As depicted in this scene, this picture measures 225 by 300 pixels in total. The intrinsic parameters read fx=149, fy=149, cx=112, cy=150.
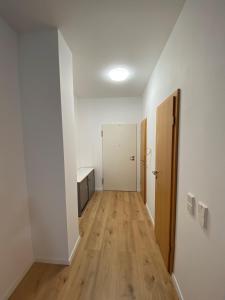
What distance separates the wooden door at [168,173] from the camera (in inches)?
57.3

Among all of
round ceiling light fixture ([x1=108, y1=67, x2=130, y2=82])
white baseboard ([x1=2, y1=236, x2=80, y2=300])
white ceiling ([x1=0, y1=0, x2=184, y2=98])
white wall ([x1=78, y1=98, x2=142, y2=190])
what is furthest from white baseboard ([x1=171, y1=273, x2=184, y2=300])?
round ceiling light fixture ([x1=108, y1=67, x2=130, y2=82])

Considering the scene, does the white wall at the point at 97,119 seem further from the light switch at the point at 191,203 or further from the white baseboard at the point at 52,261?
the light switch at the point at 191,203

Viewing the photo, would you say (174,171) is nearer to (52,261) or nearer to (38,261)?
(52,261)

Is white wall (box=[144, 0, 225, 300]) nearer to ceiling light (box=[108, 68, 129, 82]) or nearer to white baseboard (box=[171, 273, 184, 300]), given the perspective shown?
white baseboard (box=[171, 273, 184, 300])

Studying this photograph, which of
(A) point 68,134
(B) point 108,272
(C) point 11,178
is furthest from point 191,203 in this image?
(C) point 11,178

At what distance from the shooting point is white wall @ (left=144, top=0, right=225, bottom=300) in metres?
0.83

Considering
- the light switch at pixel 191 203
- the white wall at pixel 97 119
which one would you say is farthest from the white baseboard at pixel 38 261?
the white wall at pixel 97 119

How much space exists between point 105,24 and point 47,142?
4.36ft

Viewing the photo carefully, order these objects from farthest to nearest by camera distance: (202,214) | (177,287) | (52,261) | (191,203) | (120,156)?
(120,156) < (52,261) < (177,287) < (191,203) < (202,214)

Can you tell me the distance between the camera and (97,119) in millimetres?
4105

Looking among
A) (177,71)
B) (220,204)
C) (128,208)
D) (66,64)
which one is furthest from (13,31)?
(128,208)

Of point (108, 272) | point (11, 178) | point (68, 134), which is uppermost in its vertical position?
point (68, 134)

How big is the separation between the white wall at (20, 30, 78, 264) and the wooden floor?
23 cm

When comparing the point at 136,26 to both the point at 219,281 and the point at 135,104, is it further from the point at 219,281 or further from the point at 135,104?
the point at 135,104
